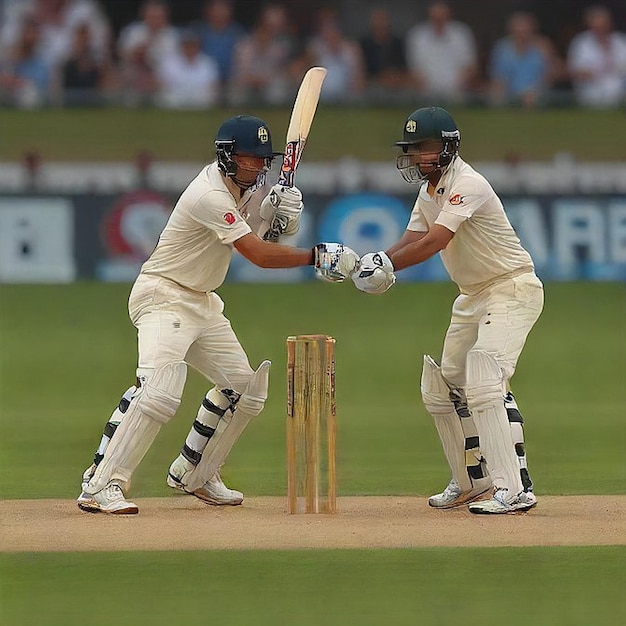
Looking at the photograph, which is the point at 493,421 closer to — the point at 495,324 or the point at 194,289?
the point at 495,324

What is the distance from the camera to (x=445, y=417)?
6.94 m

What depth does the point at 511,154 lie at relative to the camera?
16953 millimetres

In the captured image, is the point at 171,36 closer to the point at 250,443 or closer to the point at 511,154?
the point at 511,154

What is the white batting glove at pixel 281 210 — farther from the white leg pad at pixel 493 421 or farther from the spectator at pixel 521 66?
the spectator at pixel 521 66

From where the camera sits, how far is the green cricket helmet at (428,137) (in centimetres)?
664

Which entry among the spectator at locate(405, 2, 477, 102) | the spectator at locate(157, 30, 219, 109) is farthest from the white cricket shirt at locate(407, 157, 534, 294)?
the spectator at locate(405, 2, 477, 102)

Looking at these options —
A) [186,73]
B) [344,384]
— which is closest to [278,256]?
[344,384]

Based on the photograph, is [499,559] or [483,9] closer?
[499,559]

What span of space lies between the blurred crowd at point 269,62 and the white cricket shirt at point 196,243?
10.1 m

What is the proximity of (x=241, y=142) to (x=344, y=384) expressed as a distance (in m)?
5.15

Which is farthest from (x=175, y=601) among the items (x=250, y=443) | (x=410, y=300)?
(x=410, y=300)

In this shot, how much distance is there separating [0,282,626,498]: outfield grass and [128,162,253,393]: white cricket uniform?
2.95 ft

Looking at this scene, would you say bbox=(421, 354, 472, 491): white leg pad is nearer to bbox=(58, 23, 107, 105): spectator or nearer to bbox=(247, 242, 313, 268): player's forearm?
bbox=(247, 242, 313, 268): player's forearm

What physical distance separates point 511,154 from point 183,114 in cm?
374
